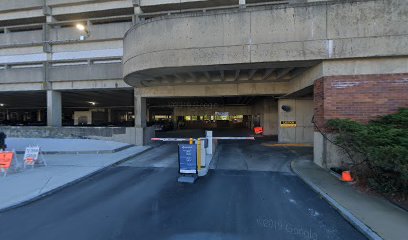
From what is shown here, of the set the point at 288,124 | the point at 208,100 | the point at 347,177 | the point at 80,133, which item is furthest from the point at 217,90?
the point at 208,100

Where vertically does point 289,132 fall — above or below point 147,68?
below

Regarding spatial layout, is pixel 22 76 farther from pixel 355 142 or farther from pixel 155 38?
pixel 355 142

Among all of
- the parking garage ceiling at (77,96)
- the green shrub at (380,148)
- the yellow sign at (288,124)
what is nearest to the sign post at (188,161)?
the green shrub at (380,148)

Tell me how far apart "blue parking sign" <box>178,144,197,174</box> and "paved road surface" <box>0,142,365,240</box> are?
0.52 meters

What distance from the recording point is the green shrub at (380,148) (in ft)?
17.5

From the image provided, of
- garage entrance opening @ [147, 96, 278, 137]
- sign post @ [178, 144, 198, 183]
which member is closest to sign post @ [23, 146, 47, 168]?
sign post @ [178, 144, 198, 183]

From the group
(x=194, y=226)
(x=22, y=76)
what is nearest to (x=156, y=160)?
(x=194, y=226)

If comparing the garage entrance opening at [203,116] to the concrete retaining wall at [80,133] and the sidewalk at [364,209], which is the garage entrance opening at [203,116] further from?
the sidewalk at [364,209]

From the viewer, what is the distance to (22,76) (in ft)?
62.6

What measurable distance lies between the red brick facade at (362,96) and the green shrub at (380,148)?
494mm

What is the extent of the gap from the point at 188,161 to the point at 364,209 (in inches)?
199

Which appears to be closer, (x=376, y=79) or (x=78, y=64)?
(x=376, y=79)

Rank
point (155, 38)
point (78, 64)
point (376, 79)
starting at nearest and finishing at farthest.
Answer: point (376, 79) → point (155, 38) → point (78, 64)

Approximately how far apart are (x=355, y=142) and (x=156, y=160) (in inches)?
332
